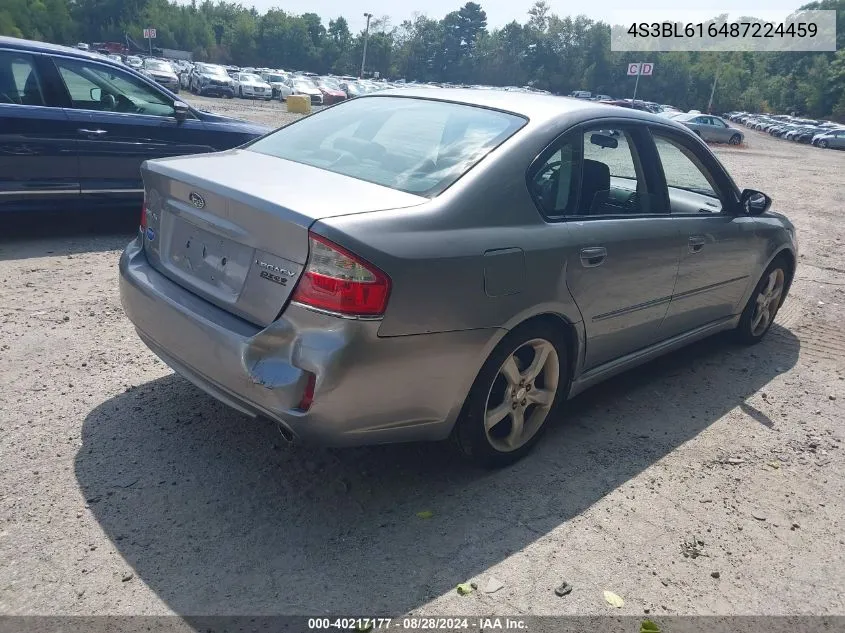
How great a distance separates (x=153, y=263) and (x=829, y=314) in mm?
5988

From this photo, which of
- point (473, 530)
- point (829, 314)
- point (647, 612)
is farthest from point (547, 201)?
point (829, 314)

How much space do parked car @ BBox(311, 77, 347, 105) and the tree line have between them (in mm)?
46945

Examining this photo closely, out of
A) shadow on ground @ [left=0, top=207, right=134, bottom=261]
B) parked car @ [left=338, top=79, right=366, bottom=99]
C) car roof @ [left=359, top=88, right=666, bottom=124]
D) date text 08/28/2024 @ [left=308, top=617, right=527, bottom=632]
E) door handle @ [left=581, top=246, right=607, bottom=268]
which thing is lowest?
parked car @ [left=338, top=79, right=366, bottom=99]

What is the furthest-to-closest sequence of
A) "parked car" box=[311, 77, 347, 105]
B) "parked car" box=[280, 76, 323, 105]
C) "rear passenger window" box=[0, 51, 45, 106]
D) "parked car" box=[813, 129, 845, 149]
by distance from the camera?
"parked car" box=[813, 129, 845, 149]
"parked car" box=[311, 77, 347, 105]
"parked car" box=[280, 76, 323, 105]
"rear passenger window" box=[0, 51, 45, 106]

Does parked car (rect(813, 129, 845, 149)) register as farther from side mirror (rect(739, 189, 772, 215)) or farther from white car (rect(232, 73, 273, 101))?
side mirror (rect(739, 189, 772, 215))

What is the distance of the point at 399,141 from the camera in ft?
10.8

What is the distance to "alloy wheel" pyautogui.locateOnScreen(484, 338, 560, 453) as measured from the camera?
10.3 ft

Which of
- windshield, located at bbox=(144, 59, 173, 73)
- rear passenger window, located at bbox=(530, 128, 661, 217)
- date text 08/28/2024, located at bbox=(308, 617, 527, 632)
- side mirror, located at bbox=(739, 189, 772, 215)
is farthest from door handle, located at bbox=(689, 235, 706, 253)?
windshield, located at bbox=(144, 59, 173, 73)

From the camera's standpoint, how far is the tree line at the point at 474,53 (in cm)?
9338

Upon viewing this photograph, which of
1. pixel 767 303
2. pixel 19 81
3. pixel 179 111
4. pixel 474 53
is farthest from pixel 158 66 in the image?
pixel 474 53

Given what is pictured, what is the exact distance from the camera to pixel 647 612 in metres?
2.50

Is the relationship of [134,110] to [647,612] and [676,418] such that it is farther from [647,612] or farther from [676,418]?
[647,612]

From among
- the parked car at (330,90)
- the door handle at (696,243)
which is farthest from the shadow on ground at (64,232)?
the parked car at (330,90)

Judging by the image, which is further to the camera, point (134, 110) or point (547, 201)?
point (134, 110)
